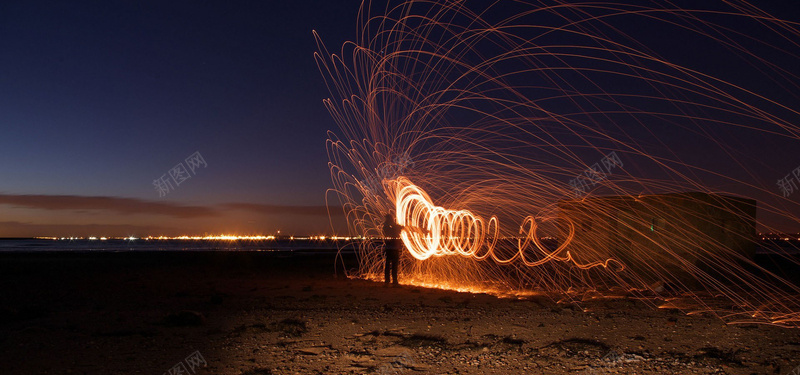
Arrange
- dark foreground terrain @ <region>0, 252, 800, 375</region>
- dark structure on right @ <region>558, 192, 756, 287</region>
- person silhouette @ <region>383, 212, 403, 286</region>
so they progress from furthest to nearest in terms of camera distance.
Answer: dark structure on right @ <region>558, 192, 756, 287</region> < person silhouette @ <region>383, 212, 403, 286</region> < dark foreground terrain @ <region>0, 252, 800, 375</region>

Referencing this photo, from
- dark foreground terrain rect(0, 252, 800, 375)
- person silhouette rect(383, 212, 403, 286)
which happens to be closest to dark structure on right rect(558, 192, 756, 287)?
person silhouette rect(383, 212, 403, 286)

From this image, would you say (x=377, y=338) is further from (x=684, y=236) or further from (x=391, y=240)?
(x=684, y=236)

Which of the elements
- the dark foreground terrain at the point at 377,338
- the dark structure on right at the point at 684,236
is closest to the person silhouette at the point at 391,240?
the dark foreground terrain at the point at 377,338

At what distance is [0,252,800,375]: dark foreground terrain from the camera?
20.2 feet

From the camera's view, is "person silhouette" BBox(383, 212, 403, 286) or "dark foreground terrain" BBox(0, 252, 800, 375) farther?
"person silhouette" BBox(383, 212, 403, 286)

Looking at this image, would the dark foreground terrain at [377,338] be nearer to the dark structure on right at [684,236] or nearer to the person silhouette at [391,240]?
the person silhouette at [391,240]

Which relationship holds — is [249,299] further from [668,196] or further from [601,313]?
[668,196]

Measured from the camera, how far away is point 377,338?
25.3ft

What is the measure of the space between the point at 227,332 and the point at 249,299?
4414mm

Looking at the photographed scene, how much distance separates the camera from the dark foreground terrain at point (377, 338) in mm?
6148

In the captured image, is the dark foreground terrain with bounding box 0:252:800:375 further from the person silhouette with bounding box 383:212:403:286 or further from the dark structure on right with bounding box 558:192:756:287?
the dark structure on right with bounding box 558:192:756:287

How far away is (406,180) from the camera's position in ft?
48.6

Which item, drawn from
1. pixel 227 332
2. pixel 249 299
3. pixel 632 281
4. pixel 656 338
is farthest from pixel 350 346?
pixel 632 281

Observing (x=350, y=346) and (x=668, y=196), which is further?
(x=668, y=196)
